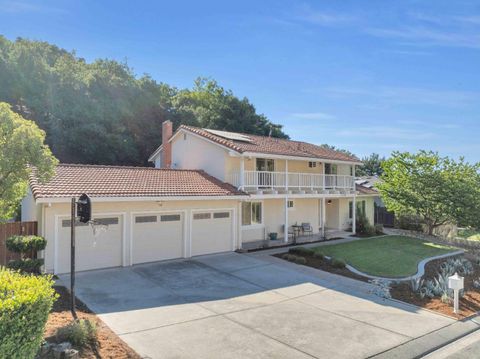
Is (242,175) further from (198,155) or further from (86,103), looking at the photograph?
(86,103)

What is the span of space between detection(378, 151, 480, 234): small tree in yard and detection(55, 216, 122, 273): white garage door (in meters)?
20.6

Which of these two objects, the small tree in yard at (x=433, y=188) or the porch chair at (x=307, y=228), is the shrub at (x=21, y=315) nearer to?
the porch chair at (x=307, y=228)

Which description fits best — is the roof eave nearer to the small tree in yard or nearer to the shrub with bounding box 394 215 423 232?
the small tree in yard

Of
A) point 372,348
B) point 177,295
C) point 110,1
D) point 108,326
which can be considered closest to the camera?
point 372,348

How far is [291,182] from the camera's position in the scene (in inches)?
871

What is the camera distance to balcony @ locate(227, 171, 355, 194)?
19.7 m

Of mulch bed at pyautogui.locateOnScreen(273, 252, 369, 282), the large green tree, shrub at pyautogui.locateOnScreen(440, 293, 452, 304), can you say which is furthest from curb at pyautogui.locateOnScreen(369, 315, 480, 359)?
the large green tree

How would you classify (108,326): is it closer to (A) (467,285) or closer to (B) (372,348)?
(B) (372,348)

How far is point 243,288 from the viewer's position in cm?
1229

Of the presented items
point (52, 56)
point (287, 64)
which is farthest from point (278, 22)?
point (52, 56)

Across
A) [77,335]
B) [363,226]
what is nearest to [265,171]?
[363,226]

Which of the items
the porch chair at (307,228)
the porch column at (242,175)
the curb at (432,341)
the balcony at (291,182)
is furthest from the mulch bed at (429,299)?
the porch chair at (307,228)

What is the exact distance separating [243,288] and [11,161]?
7.91 meters

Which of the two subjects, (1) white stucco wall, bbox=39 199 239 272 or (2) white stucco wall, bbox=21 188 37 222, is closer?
(1) white stucco wall, bbox=39 199 239 272
